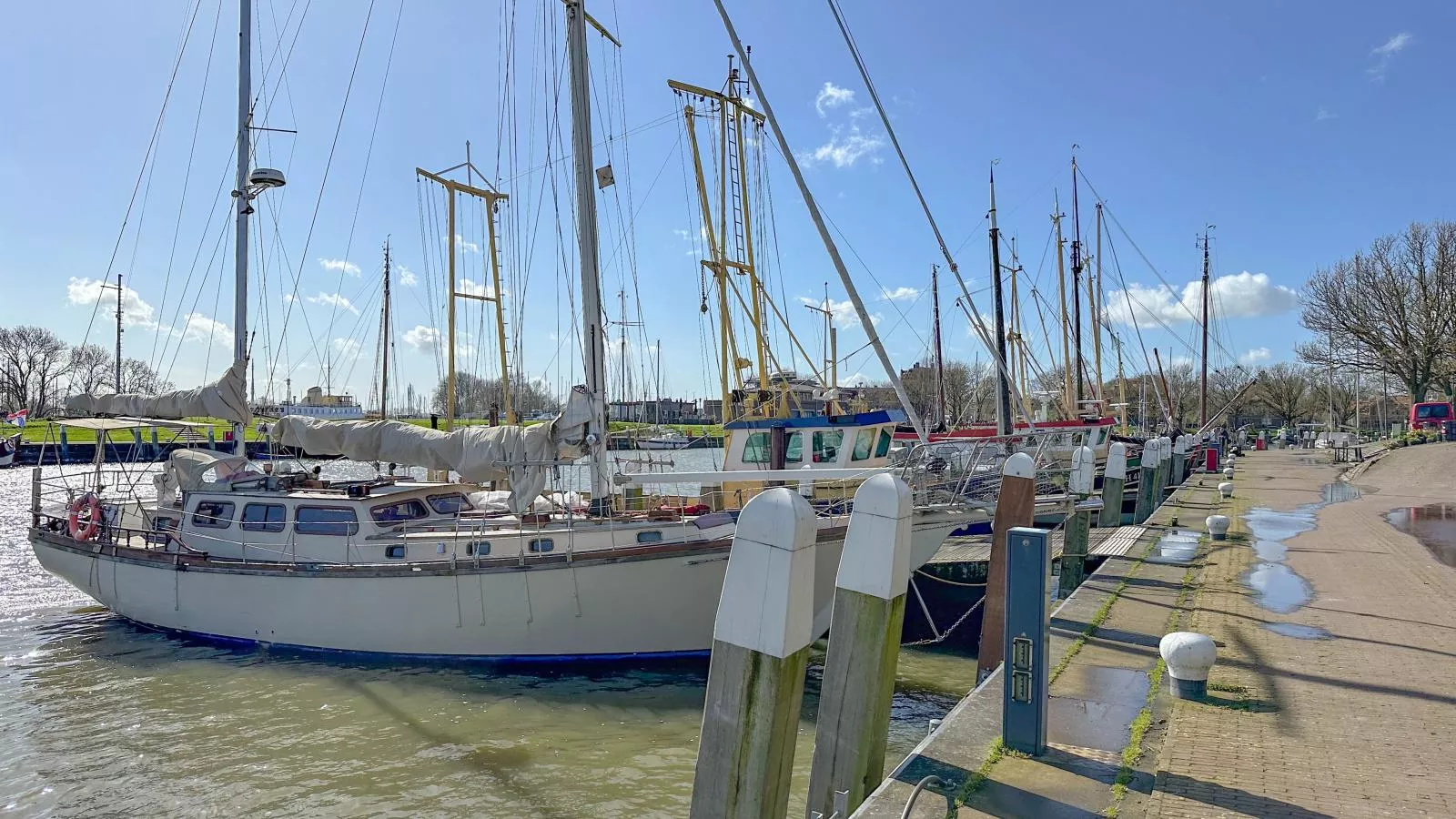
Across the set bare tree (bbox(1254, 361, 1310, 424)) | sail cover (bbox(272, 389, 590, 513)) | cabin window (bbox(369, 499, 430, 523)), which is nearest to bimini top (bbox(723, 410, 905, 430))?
sail cover (bbox(272, 389, 590, 513))

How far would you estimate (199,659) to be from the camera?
13039mm

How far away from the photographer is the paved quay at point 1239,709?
187 inches

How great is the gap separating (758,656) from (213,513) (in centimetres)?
1329

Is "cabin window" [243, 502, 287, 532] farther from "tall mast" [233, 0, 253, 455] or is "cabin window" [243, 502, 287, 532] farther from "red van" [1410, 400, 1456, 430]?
"red van" [1410, 400, 1456, 430]

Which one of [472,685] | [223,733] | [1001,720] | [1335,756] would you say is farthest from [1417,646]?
[223,733]

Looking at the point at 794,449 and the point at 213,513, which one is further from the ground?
the point at 794,449

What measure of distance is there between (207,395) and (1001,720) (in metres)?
15.2

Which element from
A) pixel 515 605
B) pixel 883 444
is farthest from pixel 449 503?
pixel 883 444

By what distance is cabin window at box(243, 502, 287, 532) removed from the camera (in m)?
13.5

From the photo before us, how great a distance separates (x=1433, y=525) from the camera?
16641 millimetres

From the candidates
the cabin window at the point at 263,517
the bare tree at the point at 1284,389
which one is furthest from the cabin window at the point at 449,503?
Result: the bare tree at the point at 1284,389

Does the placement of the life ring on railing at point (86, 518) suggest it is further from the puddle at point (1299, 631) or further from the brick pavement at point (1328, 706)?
the puddle at point (1299, 631)

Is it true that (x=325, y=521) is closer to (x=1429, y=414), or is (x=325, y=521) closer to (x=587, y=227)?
(x=587, y=227)

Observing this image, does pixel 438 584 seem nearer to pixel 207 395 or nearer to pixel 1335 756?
pixel 207 395
